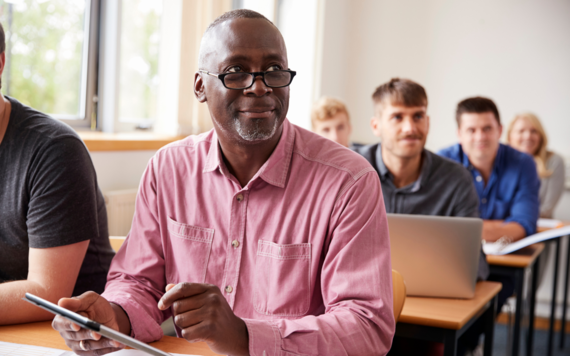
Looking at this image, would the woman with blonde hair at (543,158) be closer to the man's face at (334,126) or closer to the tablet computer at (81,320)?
the man's face at (334,126)

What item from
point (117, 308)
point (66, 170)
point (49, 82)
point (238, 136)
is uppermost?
point (49, 82)

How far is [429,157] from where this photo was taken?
7.59ft

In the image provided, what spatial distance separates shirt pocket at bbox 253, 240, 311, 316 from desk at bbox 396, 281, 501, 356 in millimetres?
617

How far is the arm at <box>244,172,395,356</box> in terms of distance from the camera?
1.00m

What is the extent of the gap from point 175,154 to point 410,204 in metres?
1.23

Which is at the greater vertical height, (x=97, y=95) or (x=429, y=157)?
(x=97, y=95)

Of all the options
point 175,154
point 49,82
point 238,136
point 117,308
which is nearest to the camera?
point 117,308

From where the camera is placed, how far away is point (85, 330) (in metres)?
0.98

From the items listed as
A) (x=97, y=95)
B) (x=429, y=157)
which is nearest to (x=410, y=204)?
(x=429, y=157)

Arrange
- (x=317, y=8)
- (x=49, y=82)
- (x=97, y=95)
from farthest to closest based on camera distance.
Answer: (x=317, y=8) → (x=97, y=95) → (x=49, y=82)

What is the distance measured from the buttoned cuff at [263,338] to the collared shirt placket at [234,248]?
0.76ft

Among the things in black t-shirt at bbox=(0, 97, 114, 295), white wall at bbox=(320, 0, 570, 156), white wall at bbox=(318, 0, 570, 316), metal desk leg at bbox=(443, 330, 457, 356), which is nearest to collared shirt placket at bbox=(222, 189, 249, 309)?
black t-shirt at bbox=(0, 97, 114, 295)

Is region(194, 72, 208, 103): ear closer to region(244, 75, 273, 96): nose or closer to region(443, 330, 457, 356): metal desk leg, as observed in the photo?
region(244, 75, 273, 96): nose

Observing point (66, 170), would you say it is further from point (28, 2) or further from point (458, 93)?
point (458, 93)
